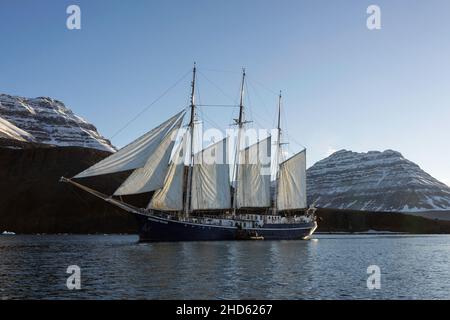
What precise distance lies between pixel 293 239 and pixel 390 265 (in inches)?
2280

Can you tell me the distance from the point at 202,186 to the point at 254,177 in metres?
13.5

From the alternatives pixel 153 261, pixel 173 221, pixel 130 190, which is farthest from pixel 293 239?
pixel 153 261

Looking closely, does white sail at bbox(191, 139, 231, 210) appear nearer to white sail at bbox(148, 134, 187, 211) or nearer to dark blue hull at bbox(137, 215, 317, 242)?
dark blue hull at bbox(137, 215, 317, 242)

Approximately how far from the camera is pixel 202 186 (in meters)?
89.4

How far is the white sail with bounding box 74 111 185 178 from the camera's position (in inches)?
2611

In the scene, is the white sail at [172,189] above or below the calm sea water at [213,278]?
above

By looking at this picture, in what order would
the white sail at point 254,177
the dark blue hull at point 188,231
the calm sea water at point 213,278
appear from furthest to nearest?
the white sail at point 254,177 < the dark blue hull at point 188,231 < the calm sea water at point 213,278

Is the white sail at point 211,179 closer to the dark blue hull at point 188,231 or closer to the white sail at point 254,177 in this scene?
the dark blue hull at point 188,231

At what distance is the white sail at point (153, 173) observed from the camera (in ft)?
237
